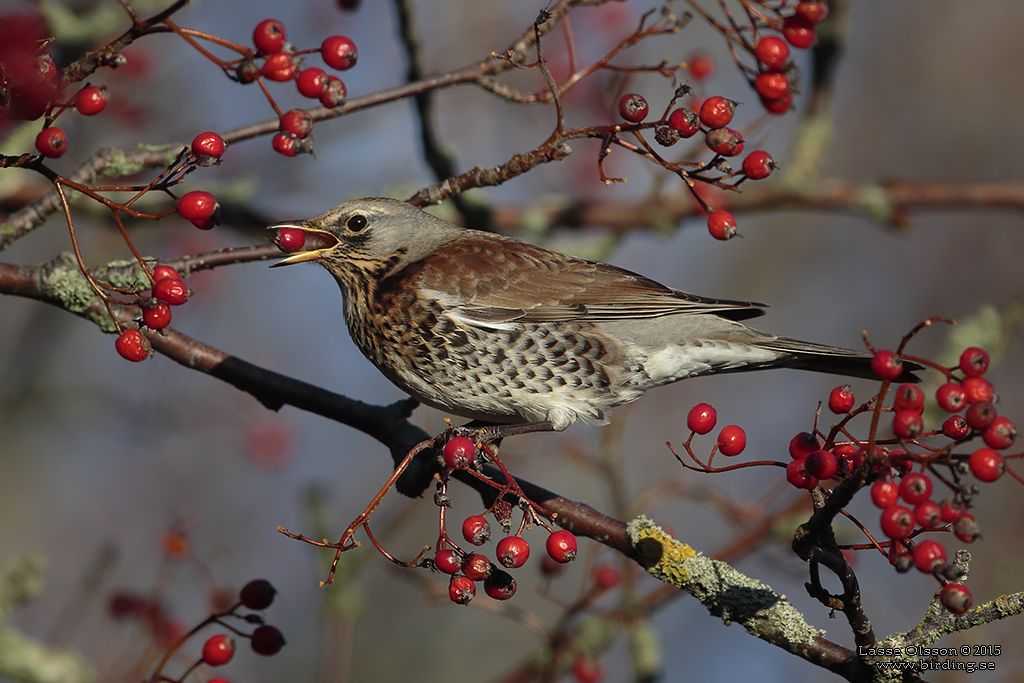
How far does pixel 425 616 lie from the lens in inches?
366

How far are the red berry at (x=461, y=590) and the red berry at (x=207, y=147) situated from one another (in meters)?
1.32

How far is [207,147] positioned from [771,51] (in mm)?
1781

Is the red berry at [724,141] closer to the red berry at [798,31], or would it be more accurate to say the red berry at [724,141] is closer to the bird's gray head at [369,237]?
the red berry at [798,31]

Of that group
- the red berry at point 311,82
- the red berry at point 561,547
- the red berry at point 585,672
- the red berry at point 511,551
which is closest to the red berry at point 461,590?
the red berry at point 511,551

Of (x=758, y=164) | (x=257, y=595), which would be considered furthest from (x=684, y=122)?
(x=257, y=595)

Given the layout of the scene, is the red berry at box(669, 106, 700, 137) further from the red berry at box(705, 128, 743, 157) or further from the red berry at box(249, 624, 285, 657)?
the red berry at box(249, 624, 285, 657)

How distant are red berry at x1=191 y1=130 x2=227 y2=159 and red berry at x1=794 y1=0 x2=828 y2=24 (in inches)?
74.3

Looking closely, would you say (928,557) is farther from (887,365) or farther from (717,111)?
(717,111)

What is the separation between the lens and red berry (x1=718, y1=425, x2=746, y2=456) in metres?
2.88

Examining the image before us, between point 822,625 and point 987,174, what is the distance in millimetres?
4735

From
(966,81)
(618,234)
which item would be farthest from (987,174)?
(618,234)

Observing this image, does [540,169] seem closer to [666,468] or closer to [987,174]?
[666,468]

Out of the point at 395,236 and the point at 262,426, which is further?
the point at 262,426

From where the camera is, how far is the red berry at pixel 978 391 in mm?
2408
